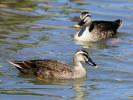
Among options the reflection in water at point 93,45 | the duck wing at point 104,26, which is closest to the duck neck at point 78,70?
the reflection in water at point 93,45

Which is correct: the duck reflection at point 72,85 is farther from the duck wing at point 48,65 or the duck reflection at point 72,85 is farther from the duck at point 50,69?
the duck wing at point 48,65

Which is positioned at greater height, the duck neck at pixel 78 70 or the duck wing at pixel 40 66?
the duck wing at pixel 40 66

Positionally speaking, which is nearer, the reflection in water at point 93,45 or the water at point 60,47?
the water at point 60,47

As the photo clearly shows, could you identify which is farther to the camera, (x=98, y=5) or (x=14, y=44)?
(x=98, y=5)

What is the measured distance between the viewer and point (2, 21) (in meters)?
18.5

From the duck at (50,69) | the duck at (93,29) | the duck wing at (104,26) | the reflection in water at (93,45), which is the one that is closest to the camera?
the duck at (50,69)

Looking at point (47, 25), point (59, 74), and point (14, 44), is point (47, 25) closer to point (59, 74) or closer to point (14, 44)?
point (14, 44)

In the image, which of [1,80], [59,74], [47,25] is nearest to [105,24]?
[47,25]

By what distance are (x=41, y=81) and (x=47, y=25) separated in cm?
668

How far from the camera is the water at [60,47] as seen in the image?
1109cm

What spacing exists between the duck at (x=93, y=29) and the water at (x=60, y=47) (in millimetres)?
375

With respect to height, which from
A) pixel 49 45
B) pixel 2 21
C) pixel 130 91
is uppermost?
pixel 2 21

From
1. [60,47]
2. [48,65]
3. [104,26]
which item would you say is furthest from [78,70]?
[104,26]

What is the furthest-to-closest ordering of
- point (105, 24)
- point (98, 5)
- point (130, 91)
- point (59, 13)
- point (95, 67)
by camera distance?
point (98, 5) < point (59, 13) < point (105, 24) < point (95, 67) < point (130, 91)
